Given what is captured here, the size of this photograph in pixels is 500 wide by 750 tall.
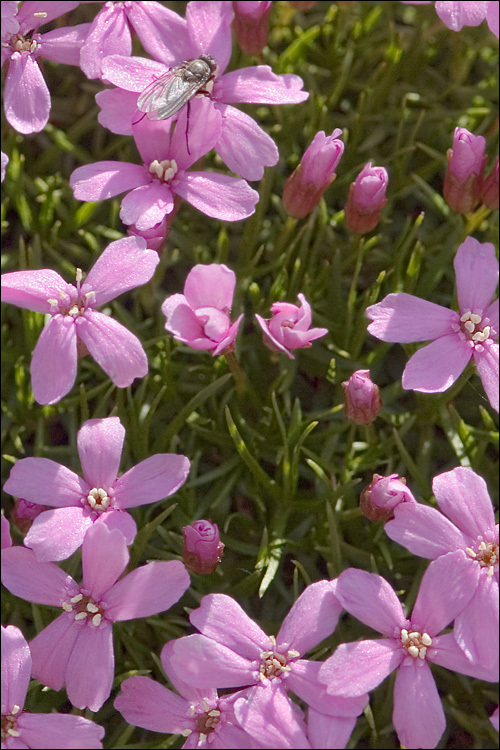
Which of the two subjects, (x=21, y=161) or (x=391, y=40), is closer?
(x=21, y=161)

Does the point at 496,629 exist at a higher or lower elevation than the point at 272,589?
higher

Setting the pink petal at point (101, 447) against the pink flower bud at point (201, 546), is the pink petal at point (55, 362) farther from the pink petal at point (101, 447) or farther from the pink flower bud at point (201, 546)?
the pink flower bud at point (201, 546)

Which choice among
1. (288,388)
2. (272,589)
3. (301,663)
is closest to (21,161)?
Answer: (288,388)

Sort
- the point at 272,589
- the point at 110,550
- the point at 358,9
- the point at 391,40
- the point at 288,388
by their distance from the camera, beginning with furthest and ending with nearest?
1. the point at 358,9
2. the point at 391,40
3. the point at 288,388
4. the point at 272,589
5. the point at 110,550

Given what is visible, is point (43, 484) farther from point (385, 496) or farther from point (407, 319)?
point (407, 319)

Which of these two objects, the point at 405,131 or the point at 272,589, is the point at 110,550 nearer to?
the point at 272,589

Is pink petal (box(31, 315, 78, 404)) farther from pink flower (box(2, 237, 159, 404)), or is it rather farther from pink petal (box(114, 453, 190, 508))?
pink petal (box(114, 453, 190, 508))
